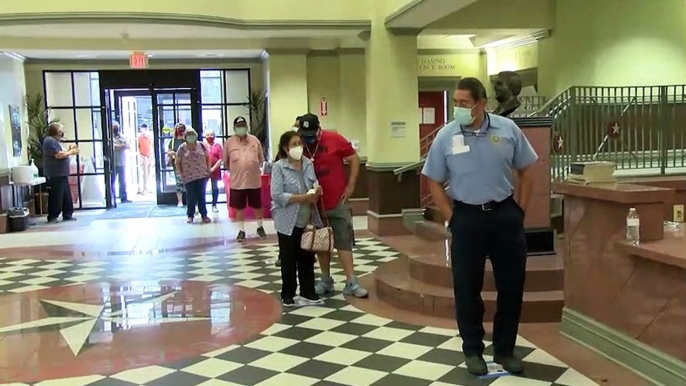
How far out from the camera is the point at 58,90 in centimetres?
1259

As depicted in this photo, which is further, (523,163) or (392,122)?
(392,122)

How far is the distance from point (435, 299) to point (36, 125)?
9508 millimetres

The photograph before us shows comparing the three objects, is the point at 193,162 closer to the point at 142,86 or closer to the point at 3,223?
the point at 3,223

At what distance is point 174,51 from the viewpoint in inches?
444

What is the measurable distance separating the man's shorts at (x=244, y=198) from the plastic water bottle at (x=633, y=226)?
568cm

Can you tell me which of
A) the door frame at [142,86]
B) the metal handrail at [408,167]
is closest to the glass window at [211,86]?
the door frame at [142,86]

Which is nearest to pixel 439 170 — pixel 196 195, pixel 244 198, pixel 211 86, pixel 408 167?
pixel 408 167

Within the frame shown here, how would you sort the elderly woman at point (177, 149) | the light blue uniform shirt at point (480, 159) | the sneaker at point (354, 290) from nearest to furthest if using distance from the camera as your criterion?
1. the light blue uniform shirt at point (480, 159)
2. the sneaker at point (354, 290)
3. the elderly woman at point (177, 149)

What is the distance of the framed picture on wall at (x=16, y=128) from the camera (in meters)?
11.1

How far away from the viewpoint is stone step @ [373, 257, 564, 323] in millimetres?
4770

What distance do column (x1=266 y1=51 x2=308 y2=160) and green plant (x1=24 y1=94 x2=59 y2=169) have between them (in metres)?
3.95

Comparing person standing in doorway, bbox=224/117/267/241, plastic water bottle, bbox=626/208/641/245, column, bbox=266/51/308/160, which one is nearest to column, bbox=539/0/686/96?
column, bbox=266/51/308/160

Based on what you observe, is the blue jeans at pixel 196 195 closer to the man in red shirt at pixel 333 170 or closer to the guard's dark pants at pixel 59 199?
the guard's dark pants at pixel 59 199

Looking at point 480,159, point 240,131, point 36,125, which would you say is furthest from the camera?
point 36,125
